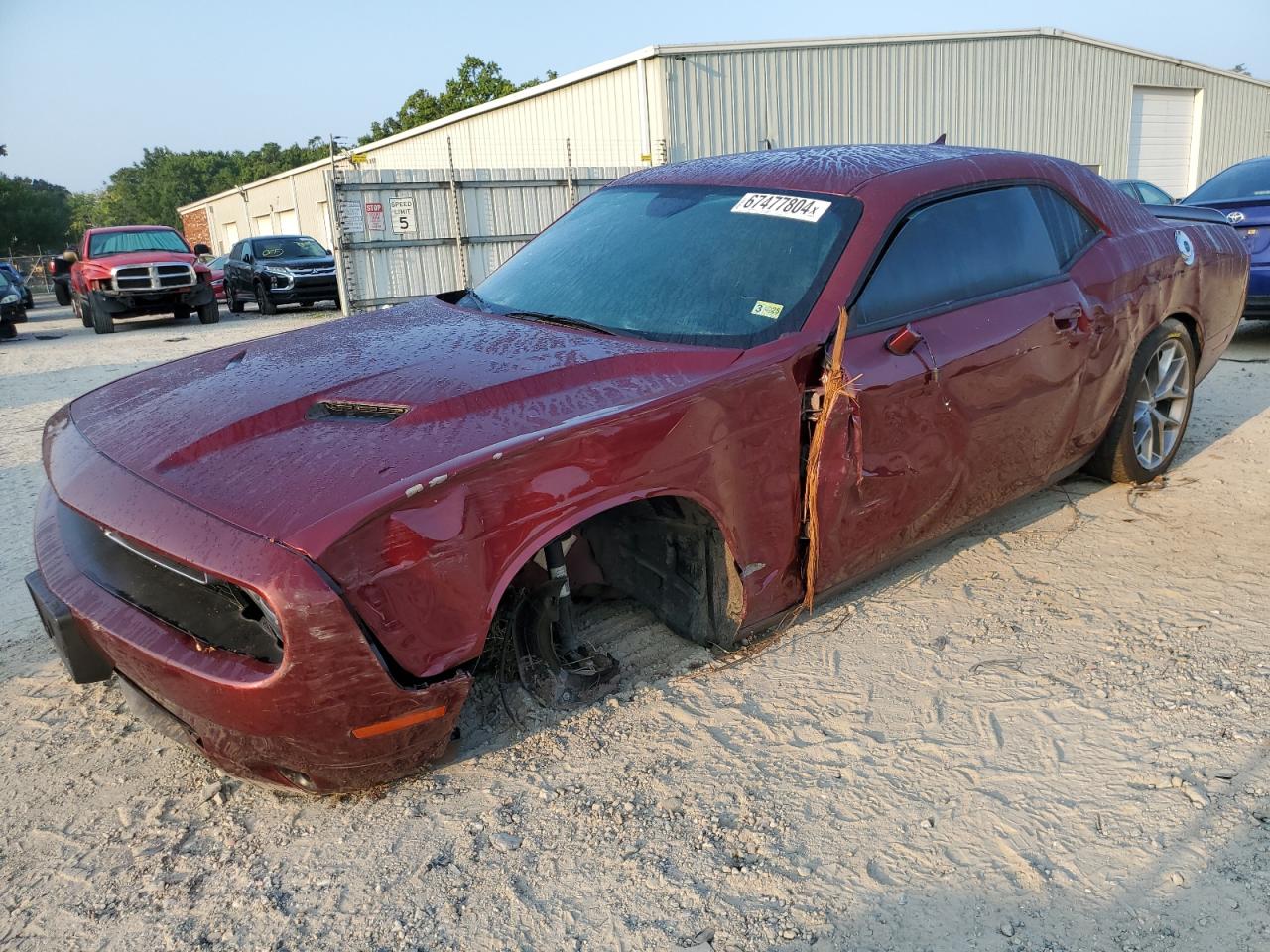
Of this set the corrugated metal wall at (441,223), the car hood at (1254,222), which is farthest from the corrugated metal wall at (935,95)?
the car hood at (1254,222)

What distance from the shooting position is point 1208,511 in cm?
417

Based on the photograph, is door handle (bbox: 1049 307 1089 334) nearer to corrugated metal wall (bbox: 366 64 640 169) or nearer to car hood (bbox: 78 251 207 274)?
corrugated metal wall (bbox: 366 64 640 169)

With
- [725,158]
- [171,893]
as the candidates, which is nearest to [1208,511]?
[725,158]

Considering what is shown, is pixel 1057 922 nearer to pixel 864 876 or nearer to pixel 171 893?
pixel 864 876

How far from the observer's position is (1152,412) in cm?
435

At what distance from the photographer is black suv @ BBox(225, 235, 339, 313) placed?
56.4 feet

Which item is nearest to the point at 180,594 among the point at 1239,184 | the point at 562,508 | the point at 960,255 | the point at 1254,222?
the point at 562,508

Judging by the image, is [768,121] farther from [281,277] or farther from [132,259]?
[132,259]

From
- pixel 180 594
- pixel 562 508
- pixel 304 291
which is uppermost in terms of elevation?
pixel 562 508

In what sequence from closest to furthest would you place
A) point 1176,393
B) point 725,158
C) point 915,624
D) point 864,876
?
1. point 864,876
2. point 915,624
3. point 725,158
4. point 1176,393

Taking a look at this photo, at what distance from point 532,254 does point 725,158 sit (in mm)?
859

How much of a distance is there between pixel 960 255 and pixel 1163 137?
26137 millimetres

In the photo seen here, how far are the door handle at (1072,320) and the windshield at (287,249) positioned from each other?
16558 mm

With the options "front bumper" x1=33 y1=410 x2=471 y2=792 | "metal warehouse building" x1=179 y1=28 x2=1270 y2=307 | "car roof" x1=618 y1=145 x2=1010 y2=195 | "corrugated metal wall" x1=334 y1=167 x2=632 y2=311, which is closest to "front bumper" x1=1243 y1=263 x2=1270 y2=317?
"car roof" x1=618 y1=145 x2=1010 y2=195
